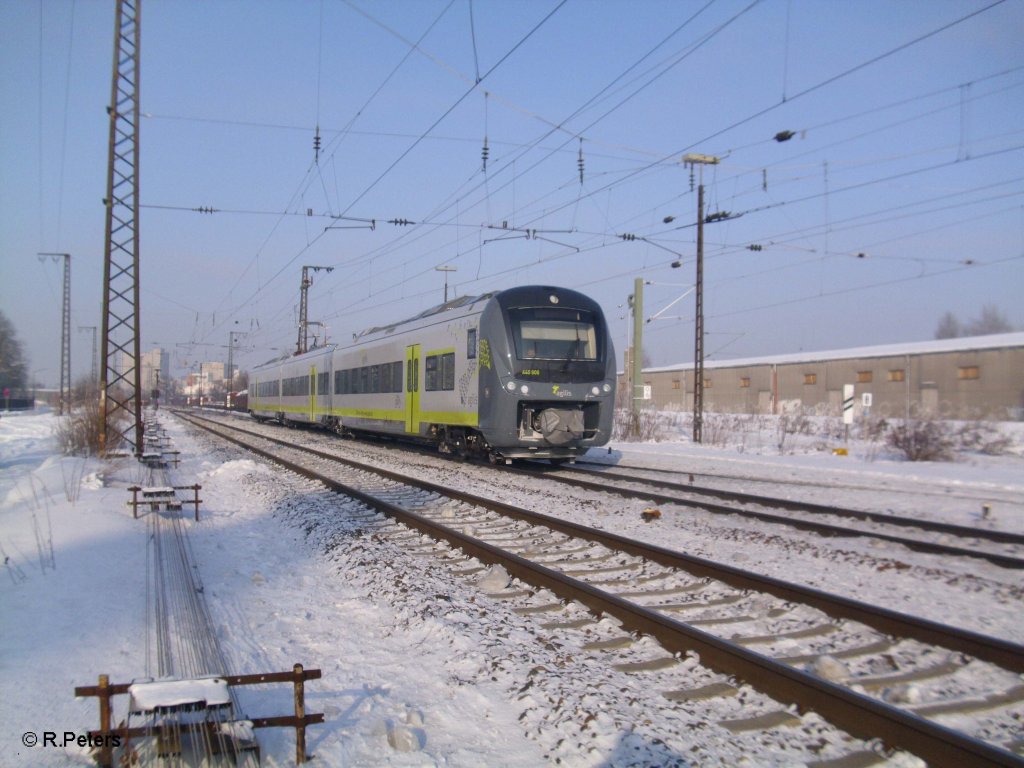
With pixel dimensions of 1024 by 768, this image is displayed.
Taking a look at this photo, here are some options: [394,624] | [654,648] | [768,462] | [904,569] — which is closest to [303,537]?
[394,624]

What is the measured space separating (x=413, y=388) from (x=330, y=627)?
12946 mm

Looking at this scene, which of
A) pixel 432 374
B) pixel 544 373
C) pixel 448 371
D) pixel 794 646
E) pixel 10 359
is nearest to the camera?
pixel 794 646

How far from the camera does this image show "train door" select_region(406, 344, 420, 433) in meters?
17.9

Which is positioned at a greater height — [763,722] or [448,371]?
[448,371]

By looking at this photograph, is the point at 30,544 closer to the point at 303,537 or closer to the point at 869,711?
the point at 303,537

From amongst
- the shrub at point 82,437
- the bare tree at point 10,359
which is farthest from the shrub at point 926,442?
the bare tree at point 10,359

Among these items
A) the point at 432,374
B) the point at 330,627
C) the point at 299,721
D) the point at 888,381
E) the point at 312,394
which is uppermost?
the point at 888,381

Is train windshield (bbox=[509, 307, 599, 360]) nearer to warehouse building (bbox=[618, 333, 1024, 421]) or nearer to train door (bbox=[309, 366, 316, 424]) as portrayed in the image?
warehouse building (bbox=[618, 333, 1024, 421])

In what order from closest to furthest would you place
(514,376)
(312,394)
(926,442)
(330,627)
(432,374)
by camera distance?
(330,627) → (514,376) → (432,374) → (926,442) → (312,394)

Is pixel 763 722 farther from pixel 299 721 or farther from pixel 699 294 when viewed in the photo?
pixel 699 294

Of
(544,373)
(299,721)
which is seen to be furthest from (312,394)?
(299,721)

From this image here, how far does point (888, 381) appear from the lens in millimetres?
42531

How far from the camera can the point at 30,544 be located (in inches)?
292

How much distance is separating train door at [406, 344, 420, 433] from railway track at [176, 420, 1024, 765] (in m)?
10.1
